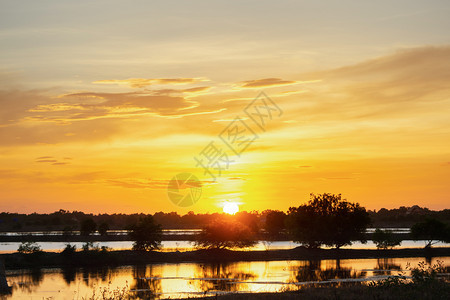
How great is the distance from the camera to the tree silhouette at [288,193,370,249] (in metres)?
102

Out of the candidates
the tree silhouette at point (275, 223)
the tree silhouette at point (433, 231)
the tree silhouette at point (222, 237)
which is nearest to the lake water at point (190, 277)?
the tree silhouette at point (222, 237)

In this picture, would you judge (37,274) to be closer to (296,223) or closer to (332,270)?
(332,270)

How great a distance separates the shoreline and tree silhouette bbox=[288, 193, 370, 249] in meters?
Answer: 2.36

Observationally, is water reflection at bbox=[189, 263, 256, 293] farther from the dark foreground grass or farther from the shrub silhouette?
the shrub silhouette

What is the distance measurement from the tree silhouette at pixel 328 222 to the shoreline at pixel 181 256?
2.36 meters

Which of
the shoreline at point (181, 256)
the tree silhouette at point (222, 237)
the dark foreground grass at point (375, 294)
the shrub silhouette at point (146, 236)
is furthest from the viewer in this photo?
the tree silhouette at point (222, 237)

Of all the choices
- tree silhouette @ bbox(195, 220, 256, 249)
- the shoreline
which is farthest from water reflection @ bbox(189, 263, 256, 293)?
tree silhouette @ bbox(195, 220, 256, 249)

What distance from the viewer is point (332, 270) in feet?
242

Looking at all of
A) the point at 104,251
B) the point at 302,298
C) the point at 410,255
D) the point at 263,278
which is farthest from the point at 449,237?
the point at 302,298

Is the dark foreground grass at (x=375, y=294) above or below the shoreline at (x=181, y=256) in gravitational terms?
below

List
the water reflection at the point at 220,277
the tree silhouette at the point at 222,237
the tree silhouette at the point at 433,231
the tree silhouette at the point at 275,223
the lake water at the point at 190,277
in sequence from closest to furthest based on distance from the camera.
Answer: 1. the lake water at the point at 190,277
2. the water reflection at the point at 220,277
3. the tree silhouette at the point at 222,237
4. the tree silhouette at the point at 433,231
5. the tree silhouette at the point at 275,223

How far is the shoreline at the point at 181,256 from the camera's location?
81500mm

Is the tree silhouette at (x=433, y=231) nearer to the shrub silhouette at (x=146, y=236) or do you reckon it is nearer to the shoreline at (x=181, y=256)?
the shoreline at (x=181, y=256)

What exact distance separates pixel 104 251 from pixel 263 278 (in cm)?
3057
